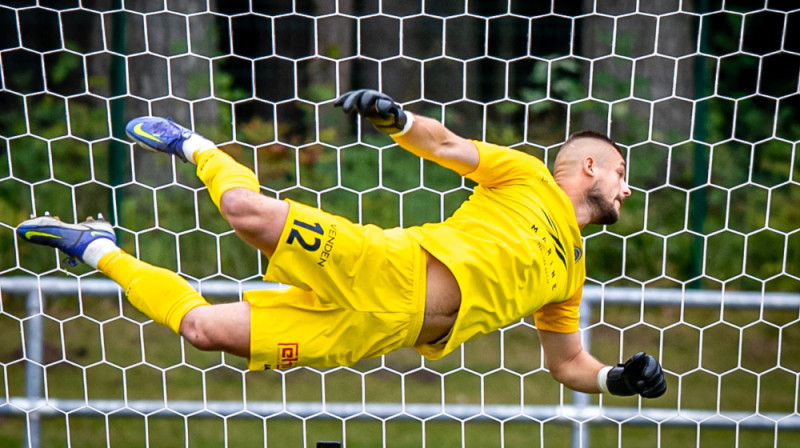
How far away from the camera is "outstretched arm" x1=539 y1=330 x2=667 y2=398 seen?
2.63 m

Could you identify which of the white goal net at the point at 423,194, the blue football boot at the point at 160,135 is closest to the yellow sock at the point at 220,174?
the blue football boot at the point at 160,135

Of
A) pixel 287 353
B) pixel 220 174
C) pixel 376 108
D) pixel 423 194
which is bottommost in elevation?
pixel 423 194

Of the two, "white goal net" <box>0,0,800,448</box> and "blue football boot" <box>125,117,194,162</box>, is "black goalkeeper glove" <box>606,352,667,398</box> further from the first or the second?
"blue football boot" <box>125,117,194,162</box>

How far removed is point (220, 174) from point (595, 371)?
1251mm

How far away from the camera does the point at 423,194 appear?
4.63 meters

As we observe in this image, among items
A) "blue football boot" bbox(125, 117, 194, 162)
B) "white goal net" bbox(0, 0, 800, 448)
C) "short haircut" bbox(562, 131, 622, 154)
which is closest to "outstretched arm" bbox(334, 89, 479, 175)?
"short haircut" bbox(562, 131, 622, 154)

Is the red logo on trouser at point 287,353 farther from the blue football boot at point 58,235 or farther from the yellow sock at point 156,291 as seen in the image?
the blue football boot at point 58,235

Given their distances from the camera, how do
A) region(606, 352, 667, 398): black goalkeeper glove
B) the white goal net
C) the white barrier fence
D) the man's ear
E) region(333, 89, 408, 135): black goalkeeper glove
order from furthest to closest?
the white goal net < the white barrier fence < the man's ear < region(606, 352, 667, 398): black goalkeeper glove < region(333, 89, 408, 135): black goalkeeper glove

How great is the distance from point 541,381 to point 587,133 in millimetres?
1934

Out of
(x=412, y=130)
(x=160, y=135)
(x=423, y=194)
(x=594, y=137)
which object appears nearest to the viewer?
(x=412, y=130)

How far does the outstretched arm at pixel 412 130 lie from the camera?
2.29 meters

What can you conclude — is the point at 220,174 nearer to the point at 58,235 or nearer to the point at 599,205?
the point at 58,235

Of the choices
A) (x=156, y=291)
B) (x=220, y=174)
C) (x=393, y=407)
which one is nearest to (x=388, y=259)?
(x=220, y=174)

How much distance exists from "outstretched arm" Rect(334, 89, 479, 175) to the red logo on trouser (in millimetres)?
603
